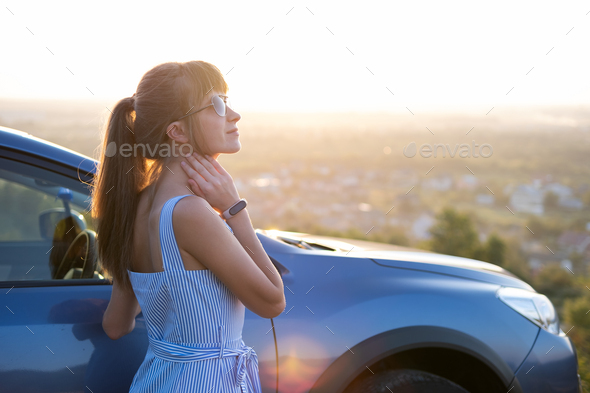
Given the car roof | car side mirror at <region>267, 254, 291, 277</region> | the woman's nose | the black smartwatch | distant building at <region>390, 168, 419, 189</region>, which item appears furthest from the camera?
distant building at <region>390, 168, 419, 189</region>

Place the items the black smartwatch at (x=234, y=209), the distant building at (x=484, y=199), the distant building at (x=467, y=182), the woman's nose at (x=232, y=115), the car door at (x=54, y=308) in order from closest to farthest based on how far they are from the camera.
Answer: the black smartwatch at (x=234, y=209)
the woman's nose at (x=232, y=115)
the car door at (x=54, y=308)
the distant building at (x=484, y=199)
the distant building at (x=467, y=182)

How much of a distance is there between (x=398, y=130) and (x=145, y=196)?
3139cm

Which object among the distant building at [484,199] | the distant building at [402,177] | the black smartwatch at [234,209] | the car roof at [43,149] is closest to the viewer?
the black smartwatch at [234,209]

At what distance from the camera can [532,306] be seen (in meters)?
1.89

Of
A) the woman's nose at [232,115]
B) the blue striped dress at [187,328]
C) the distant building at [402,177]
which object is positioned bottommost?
the distant building at [402,177]

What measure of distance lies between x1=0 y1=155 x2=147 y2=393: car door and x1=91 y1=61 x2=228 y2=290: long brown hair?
31cm

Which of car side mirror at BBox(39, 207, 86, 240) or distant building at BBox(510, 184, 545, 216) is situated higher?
car side mirror at BBox(39, 207, 86, 240)

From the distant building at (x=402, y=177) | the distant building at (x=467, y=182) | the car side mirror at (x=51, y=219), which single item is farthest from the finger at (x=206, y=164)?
the distant building at (x=467, y=182)

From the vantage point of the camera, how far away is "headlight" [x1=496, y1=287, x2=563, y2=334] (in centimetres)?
185

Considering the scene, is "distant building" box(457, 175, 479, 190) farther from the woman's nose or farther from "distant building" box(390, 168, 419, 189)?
the woman's nose

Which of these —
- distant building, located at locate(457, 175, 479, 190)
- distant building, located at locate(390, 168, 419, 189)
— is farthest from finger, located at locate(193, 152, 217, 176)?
distant building, located at locate(457, 175, 479, 190)

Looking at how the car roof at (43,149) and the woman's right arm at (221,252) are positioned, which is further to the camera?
the car roof at (43,149)

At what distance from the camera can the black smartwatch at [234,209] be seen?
110cm

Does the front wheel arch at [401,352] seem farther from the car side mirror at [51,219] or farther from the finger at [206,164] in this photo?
the car side mirror at [51,219]
